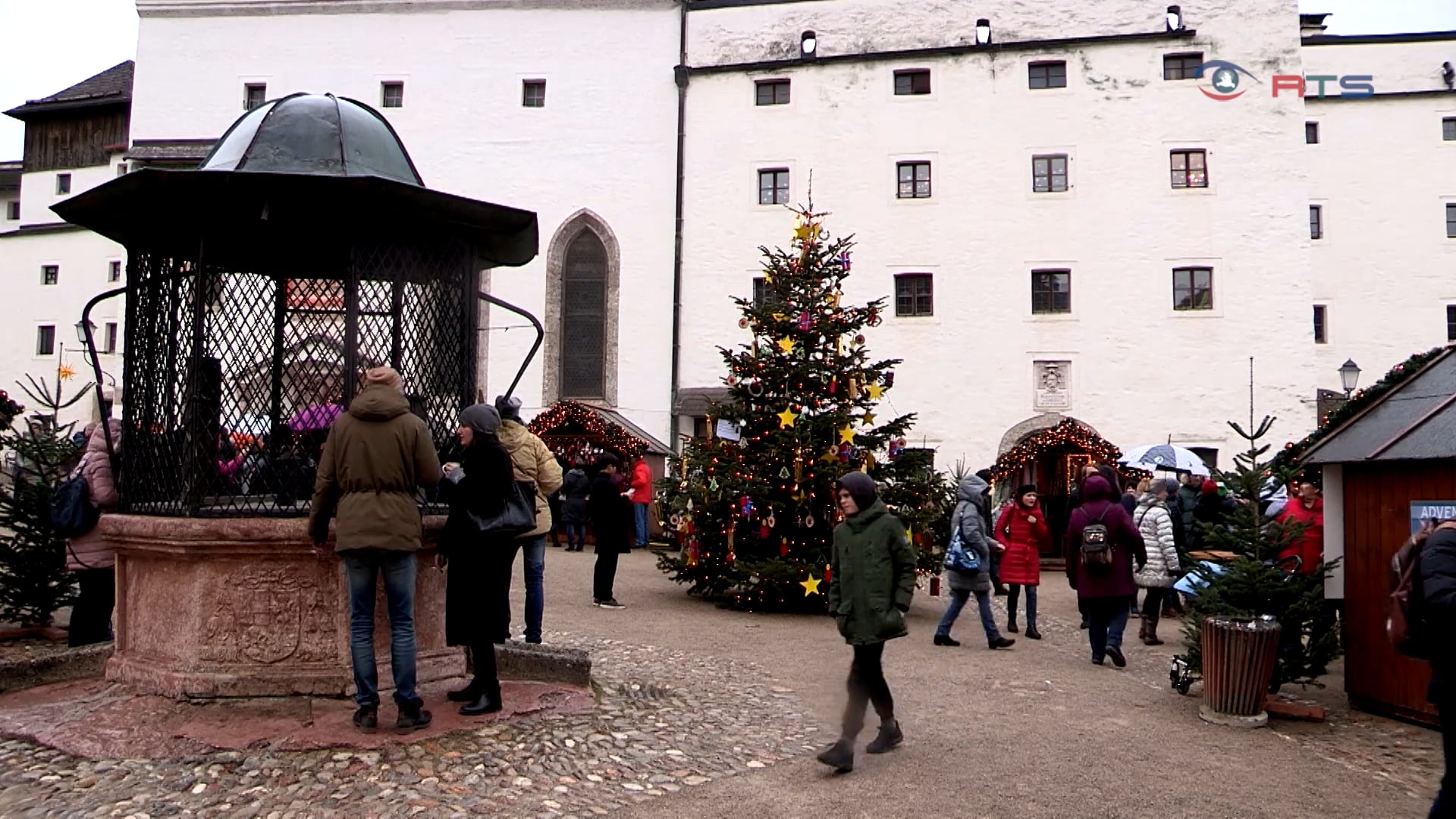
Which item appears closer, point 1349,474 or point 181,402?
point 181,402

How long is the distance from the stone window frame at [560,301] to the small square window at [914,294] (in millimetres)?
6894

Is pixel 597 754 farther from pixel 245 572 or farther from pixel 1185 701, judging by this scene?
pixel 1185 701

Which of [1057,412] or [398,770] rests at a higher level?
[1057,412]

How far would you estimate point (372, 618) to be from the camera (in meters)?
5.84

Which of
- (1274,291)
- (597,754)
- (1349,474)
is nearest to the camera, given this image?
(597,754)

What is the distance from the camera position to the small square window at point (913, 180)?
87.7ft

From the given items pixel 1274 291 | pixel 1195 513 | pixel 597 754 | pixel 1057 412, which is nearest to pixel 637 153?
pixel 1057 412

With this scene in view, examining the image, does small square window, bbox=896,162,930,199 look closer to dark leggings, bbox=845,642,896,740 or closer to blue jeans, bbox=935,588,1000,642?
blue jeans, bbox=935,588,1000,642

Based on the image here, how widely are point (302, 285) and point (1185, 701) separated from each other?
6891mm

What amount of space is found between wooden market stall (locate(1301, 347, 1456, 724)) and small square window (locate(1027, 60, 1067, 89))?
19.5 meters

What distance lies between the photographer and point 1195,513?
13875 millimetres

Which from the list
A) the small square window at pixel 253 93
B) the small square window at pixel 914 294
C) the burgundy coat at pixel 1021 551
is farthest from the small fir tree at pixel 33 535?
the small square window at pixel 253 93

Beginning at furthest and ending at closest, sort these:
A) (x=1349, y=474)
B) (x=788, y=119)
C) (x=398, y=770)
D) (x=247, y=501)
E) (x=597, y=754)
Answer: (x=788, y=119)
(x=1349, y=474)
(x=247, y=501)
(x=597, y=754)
(x=398, y=770)

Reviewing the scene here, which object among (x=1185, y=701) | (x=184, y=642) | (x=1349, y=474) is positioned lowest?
(x=1185, y=701)
